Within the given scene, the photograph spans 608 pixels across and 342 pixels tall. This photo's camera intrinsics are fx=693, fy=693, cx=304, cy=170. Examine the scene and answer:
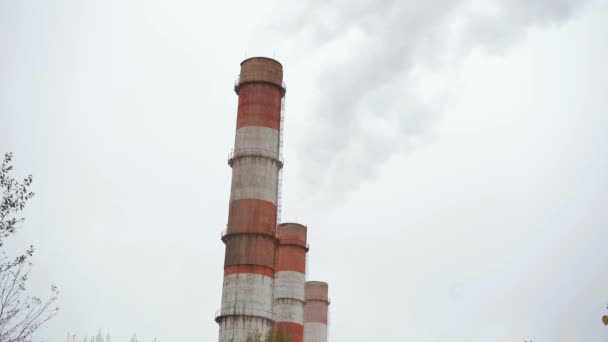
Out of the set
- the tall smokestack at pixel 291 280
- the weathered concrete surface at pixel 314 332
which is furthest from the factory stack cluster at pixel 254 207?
the weathered concrete surface at pixel 314 332

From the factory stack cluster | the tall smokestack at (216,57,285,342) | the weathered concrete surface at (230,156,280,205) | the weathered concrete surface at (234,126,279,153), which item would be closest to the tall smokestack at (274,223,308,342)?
the factory stack cluster

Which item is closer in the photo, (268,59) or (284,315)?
(268,59)

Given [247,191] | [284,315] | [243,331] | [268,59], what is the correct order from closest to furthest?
[243,331] < [247,191] < [268,59] < [284,315]

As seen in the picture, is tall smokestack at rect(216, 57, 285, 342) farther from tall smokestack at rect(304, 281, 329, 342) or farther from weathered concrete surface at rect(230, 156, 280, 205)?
tall smokestack at rect(304, 281, 329, 342)

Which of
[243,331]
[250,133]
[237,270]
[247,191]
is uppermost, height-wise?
[250,133]

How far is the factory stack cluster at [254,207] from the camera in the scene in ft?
134

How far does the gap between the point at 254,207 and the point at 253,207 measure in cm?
6

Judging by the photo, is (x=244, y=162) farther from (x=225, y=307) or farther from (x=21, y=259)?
(x=21, y=259)

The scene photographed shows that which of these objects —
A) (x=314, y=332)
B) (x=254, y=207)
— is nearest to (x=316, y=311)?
(x=314, y=332)

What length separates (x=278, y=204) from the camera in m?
45.1

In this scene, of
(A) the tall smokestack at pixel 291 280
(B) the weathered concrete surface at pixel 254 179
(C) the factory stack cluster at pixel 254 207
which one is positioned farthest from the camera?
(A) the tall smokestack at pixel 291 280

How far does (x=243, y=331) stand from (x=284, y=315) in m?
16.5

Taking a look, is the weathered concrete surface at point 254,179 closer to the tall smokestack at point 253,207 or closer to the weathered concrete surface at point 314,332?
the tall smokestack at point 253,207

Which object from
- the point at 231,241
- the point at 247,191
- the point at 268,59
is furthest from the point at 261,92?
the point at 231,241
